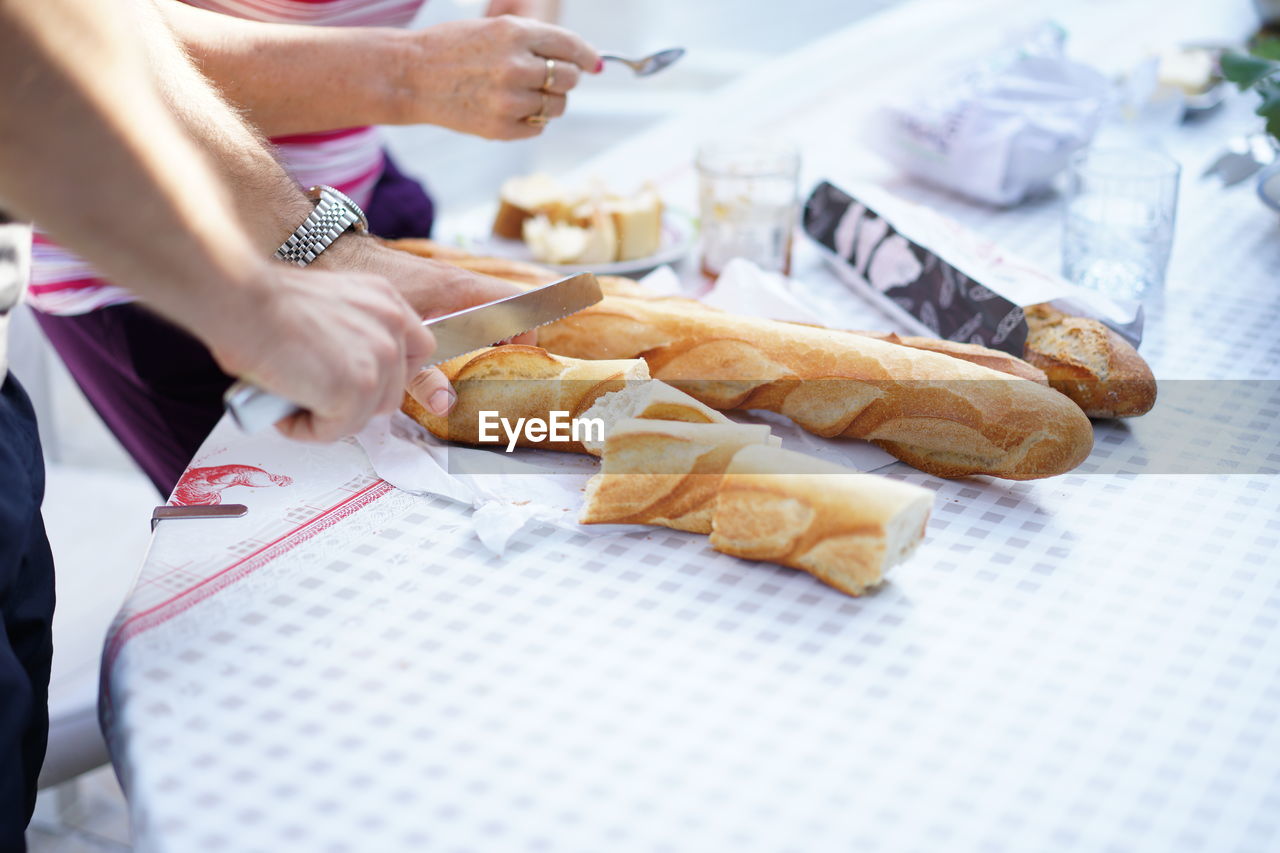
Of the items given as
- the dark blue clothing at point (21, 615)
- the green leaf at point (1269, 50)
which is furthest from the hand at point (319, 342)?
the green leaf at point (1269, 50)

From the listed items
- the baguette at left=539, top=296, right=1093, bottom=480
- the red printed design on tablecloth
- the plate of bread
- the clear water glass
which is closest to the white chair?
the red printed design on tablecloth

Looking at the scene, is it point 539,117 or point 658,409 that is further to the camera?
point 539,117

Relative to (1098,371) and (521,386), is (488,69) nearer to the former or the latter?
(521,386)

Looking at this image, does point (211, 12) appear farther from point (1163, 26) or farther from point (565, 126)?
point (565, 126)

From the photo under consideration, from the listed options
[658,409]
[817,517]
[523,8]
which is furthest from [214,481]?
[523,8]

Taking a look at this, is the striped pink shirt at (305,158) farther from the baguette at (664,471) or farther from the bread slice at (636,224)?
the baguette at (664,471)

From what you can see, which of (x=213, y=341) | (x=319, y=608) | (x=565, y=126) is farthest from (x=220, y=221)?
(x=565, y=126)
